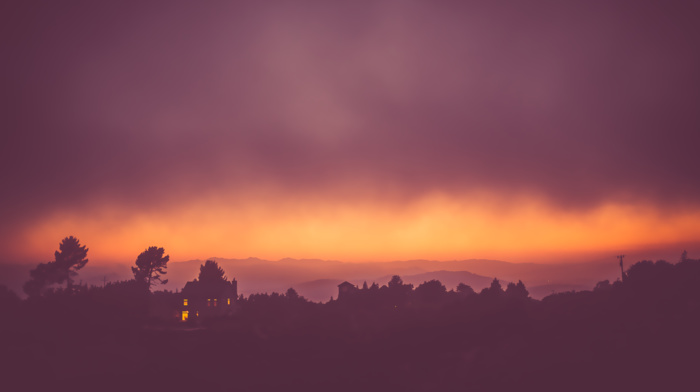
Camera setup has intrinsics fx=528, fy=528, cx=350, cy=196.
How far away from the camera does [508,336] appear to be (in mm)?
61219

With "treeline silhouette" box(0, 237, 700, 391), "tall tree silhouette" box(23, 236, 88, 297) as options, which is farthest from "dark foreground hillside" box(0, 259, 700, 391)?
"tall tree silhouette" box(23, 236, 88, 297)

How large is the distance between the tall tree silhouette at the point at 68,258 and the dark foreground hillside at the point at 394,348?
61.7ft

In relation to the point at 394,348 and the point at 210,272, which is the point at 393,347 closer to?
the point at 394,348

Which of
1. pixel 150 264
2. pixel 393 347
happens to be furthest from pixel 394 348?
pixel 150 264

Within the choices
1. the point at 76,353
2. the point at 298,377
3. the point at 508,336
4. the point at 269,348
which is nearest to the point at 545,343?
the point at 508,336

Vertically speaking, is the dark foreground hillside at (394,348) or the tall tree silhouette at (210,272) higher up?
the tall tree silhouette at (210,272)

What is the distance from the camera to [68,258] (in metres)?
95.0

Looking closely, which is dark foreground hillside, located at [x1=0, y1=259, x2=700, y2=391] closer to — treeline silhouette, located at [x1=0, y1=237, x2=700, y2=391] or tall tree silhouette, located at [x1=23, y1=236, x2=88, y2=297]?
treeline silhouette, located at [x1=0, y1=237, x2=700, y2=391]

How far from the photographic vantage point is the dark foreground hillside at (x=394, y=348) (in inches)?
2066

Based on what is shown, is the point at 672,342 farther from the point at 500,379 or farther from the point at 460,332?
the point at 460,332

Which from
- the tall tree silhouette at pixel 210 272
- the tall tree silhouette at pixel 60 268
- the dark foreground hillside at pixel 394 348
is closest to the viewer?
the dark foreground hillside at pixel 394 348

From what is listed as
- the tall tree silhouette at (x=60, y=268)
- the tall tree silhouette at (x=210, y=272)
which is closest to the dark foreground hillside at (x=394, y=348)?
the tall tree silhouette at (x=60, y=268)

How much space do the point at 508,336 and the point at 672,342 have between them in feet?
53.6

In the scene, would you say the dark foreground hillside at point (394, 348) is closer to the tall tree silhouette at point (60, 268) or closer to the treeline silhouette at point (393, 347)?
Result: the treeline silhouette at point (393, 347)
